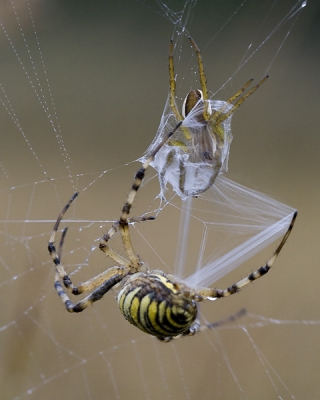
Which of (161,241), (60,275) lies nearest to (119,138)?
(161,241)

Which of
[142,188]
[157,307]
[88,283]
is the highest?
[142,188]

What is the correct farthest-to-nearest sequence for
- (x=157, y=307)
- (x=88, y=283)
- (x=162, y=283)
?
(x=88, y=283) < (x=162, y=283) < (x=157, y=307)

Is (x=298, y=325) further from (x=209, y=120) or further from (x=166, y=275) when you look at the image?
(x=209, y=120)

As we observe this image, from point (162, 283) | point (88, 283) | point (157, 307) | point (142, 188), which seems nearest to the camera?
point (157, 307)

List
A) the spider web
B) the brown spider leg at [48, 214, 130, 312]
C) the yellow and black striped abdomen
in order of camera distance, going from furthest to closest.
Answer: the spider web, the brown spider leg at [48, 214, 130, 312], the yellow and black striped abdomen

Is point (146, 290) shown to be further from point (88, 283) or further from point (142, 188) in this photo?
point (142, 188)

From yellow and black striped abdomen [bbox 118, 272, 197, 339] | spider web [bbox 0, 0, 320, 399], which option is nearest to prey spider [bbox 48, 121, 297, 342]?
yellow and black striped abdomen [bbox 118, 272, 197, 339]

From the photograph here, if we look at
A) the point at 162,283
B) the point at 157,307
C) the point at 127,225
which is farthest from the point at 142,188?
the point at 157,307

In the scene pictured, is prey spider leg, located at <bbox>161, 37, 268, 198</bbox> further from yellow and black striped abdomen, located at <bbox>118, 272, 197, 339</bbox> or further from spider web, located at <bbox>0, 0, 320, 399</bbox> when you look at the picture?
yellow and black striped abdomen, located at <bbox>118, 272, 197, 339</bbox>
